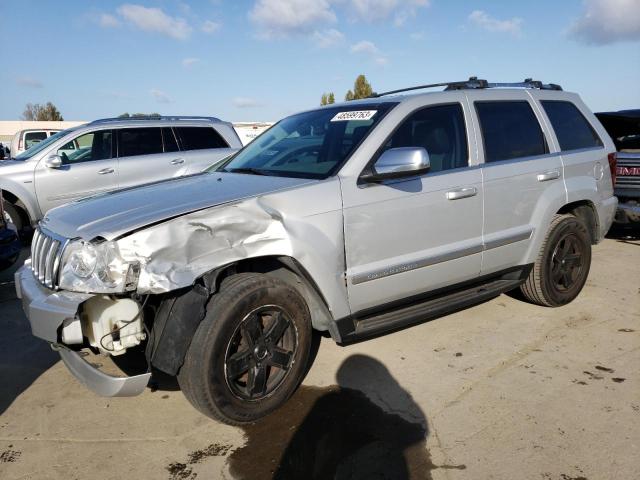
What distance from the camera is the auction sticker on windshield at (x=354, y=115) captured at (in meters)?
3.63

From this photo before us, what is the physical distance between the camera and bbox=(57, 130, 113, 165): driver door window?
7863 mm

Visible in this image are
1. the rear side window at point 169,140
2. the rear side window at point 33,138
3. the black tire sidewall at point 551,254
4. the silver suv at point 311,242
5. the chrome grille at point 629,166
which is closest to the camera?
the silver suv at point 311,242

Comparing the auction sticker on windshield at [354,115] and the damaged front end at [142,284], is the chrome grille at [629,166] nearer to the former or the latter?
the auction sticker on windshield at [354,115]

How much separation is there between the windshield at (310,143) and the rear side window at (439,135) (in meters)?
0.24

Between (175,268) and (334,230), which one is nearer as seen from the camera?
(175,268)

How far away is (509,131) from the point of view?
13.6 feet

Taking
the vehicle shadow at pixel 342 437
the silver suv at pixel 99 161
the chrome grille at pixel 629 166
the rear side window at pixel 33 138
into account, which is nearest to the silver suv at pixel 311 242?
the vehicle shadow at pixel 342 437

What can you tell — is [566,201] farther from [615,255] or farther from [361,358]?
[615,255]

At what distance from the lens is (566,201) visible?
4387 millimetres

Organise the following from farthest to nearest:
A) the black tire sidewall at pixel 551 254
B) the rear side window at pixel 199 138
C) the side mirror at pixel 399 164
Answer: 1. the rear side window at pixel 199 138
2. the black tire sidewall at pixel 551 254
3. the side mirror at pixel 399 164

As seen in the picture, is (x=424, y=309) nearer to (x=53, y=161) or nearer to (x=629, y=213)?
(x=629, y=213)

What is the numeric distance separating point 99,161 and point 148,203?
5428mm

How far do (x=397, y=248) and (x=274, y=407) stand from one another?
1.26 meters

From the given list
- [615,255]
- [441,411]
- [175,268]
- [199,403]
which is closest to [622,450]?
[441,411]
